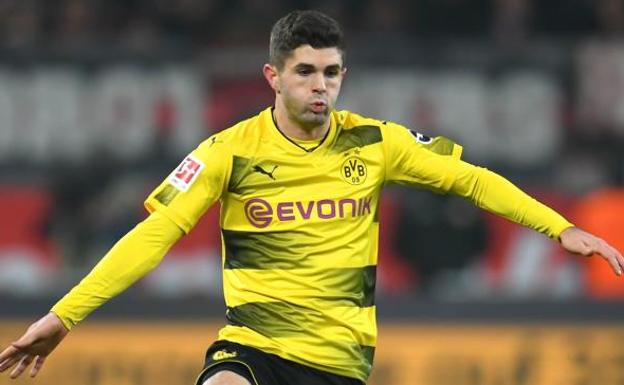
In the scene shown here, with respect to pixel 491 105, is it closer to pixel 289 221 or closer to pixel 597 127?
pixel 597 127

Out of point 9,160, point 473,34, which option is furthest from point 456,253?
point 9,160

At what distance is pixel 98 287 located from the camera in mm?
5465

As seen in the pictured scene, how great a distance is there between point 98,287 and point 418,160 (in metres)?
1.33

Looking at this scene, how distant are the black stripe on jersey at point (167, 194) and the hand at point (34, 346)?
0.58 m

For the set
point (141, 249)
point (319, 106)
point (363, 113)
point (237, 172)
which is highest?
point (363, 113)

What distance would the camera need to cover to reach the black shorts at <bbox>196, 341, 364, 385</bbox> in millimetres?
5566

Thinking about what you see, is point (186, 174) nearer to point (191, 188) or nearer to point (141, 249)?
point (191, 188)

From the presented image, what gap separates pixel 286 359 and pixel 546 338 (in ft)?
12.8

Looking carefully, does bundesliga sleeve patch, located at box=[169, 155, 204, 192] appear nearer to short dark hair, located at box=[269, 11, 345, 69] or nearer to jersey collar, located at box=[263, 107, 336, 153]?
jersey collar, located at box=[263, 107, 336, 153]

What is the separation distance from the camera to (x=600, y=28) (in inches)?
494

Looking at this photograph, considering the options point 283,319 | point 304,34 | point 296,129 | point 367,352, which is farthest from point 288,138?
point 367,352

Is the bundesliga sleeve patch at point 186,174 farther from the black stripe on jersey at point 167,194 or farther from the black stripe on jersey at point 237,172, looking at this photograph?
the black stripe on jersey at point 237,172

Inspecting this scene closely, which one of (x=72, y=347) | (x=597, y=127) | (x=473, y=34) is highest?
(x=473, y=34)

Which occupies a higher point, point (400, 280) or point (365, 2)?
point (365, 2)
